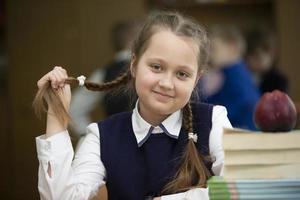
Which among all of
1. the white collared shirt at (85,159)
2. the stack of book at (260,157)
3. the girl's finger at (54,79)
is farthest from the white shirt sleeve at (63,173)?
the stack of book at (260,157)

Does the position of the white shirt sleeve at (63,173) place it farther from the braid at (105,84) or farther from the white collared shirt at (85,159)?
the braid at (105,84)

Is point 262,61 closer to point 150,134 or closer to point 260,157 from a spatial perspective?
point 150,134

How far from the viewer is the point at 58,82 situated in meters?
1.48

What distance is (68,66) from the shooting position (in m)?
5.12

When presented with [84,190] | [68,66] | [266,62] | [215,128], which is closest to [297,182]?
[215,128]

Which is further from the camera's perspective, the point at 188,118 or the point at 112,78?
the point at 112,78

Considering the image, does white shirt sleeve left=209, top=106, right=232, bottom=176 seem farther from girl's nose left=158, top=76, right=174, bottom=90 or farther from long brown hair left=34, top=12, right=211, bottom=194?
girl's nose left=158, top=76, right=174, bottom=90

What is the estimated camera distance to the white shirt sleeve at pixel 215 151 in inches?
54.3

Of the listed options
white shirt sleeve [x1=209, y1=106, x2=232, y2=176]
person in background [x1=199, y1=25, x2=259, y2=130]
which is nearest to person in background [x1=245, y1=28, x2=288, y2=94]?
person in background [x1=199, y1=25, x2=259, y2=130]

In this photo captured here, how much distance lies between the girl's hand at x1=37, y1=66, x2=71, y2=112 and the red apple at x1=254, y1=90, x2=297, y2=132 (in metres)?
0.43

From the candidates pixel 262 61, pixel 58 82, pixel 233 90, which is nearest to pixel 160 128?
pixel 58 82

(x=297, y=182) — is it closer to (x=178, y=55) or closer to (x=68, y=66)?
(x=178, y=55)

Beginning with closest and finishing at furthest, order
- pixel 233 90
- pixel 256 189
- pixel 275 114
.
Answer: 1. pixel 256 189
2. pixel 275 114
3. pixel 233 90

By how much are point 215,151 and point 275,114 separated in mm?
257
